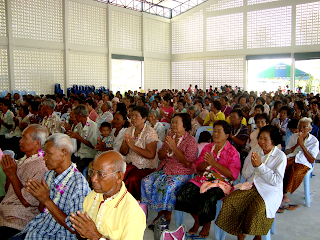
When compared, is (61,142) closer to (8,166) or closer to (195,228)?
(8,166)

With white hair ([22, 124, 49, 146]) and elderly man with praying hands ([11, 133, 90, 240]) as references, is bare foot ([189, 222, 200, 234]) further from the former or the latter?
white hair ([22, 124, 49, 146])

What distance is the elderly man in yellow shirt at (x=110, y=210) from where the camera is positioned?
159 centimetres

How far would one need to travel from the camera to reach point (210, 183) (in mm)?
2840

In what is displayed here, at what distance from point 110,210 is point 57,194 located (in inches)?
21.9

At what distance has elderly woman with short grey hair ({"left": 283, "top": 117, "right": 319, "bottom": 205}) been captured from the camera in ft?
11.5

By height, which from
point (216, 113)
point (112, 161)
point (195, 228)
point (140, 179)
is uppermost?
point (216, 113)

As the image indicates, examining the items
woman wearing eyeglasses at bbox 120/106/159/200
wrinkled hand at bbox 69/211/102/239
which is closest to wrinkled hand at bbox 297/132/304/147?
woman wearing eyeglasses at bbox 120/106/159/200

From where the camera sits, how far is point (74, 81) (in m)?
15.8

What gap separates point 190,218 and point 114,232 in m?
1.86

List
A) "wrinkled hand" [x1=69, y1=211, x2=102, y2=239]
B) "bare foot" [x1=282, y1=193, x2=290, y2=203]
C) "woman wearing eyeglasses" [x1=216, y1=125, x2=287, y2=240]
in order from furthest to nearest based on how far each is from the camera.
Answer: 1. "bare foot" [x1=282, y1=193, x2=290, y2=203]
2. "woman wearing eyeglasses" [x1=216, y1=125, x2=287, y2=240]
3. "wrinkled hand" [x1=69, y1=211, x2=102, y2=239]

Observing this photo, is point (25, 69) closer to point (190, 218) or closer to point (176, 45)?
point (176, 45)

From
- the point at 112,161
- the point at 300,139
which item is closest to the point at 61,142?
the point at 112,161

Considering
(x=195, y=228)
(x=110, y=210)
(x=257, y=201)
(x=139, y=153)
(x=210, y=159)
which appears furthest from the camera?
(x=139, y=153)

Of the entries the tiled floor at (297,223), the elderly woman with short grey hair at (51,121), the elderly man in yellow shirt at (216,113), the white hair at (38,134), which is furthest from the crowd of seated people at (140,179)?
the elderly man in yellow shirt at (216,113)
